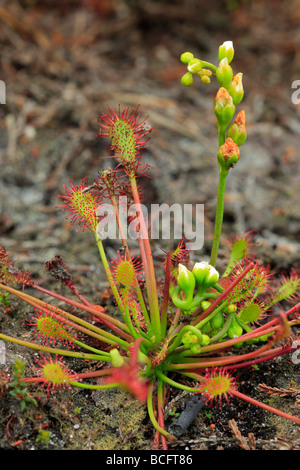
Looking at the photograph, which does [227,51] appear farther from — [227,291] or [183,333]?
[183,333]

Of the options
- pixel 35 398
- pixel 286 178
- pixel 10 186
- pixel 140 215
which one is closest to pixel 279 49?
pixel 286 178

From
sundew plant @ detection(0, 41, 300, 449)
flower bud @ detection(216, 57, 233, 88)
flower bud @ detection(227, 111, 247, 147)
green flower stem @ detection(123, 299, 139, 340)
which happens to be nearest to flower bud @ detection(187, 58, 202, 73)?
sundew plant @ detection(0, 41, 300, 449)

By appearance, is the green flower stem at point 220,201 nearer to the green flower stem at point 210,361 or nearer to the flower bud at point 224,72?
the flower bud at point 224,72

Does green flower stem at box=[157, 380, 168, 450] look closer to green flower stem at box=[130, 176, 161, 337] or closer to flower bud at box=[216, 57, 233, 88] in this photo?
green flower stem at box=[130, 176, 161, 337]

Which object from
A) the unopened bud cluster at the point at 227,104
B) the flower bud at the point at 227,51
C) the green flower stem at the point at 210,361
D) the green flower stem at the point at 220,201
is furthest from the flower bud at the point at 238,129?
the green flower stem at the point at 210,361

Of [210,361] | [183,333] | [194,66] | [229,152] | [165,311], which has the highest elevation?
[194,66]

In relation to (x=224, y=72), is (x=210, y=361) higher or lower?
lower

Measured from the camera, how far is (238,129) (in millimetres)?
2232

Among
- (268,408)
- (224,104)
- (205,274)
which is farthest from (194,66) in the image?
(268,408)

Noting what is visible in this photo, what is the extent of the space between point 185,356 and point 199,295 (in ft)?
1.12

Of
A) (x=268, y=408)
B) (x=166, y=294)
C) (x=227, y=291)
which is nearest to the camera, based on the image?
(x=268, y=408)

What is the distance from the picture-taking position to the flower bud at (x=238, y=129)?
2221 mm

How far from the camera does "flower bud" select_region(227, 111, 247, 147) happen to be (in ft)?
7.29

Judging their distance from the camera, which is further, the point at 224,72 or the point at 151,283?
the point at 151,283
